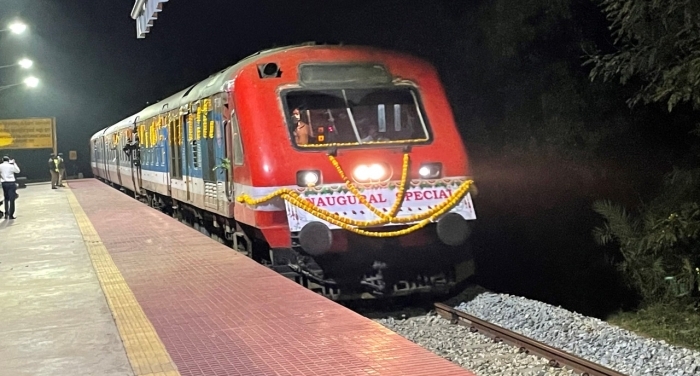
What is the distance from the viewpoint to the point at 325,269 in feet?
31.0

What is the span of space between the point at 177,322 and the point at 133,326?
0.38 metres

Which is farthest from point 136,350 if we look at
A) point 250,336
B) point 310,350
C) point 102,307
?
point 102,307

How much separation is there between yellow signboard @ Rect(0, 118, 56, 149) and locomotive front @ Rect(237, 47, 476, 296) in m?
36.2

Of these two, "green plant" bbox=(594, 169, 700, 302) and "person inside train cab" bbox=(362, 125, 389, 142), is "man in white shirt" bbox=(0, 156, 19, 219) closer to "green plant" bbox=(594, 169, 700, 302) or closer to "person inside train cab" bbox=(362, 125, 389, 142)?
"person inside train cab" bbox=(362, 125, 389, 142)

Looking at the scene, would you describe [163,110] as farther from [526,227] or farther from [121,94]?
[121,94]

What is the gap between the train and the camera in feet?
30.2

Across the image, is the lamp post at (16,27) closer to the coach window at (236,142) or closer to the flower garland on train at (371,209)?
the coach window at (236,142)

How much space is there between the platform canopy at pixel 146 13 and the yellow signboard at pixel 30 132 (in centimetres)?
2770

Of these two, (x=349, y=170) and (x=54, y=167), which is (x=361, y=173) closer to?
(x=349, y=170)

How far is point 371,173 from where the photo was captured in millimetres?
9461

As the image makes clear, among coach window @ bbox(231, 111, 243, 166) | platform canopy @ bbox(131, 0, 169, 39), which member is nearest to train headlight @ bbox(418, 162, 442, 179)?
coach window @ bbox(231, 111, 243, 166)

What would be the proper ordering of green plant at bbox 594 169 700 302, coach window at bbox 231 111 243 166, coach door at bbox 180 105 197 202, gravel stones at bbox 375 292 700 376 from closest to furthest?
gravel stones at bbox 375 292 700 376 < coach window at bbox 231 111 243 166 < green plant at bbox 594 169 700 302 < coach door at bbox 180 105 197 202

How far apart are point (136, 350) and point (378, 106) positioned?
4.67 metres

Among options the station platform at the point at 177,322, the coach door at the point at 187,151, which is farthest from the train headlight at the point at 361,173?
the coach door at the point at 187,151
